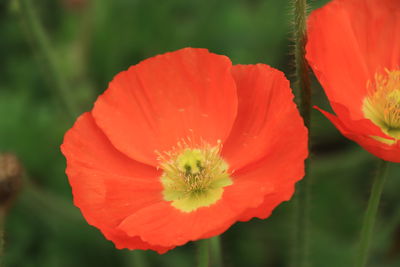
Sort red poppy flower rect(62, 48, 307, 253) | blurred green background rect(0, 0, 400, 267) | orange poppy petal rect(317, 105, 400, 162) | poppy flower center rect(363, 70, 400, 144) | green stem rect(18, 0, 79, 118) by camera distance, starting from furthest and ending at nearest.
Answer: blurred green background rect(0, 0, 400, 267)
green stem rect(18, 0, 79, 118)
poppy flower center rect(363, 70, 400, 144)
red poppy flower rect(62, 48, 307, 253)
orange poppy petal rect(317, 105, 400, 162)

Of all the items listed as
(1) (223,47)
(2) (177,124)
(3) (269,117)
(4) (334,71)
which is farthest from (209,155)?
A: (1) (223,47)

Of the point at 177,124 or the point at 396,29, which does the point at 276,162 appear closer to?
the point at 177,124

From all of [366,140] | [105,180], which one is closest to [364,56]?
[366,140]

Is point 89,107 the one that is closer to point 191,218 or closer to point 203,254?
point 191,218

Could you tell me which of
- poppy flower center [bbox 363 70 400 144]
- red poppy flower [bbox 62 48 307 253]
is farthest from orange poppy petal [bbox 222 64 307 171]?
poppy flower center [bbox 363 70 400 144]

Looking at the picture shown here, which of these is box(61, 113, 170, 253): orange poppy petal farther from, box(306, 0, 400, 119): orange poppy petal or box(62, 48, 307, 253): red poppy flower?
box(306, 0, 400, 119): orange poppy petal
